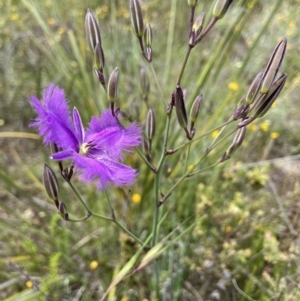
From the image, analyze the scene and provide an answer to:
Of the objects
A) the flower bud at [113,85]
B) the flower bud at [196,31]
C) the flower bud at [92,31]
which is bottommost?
the flower bud at [113,85]

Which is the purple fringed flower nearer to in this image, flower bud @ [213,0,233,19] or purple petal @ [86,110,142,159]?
purple petal @ [86,110,142,159]

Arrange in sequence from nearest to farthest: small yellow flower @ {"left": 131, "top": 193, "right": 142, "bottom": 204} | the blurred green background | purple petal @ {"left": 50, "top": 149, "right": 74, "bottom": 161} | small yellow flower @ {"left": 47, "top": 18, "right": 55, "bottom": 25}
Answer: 1. purple petal @ {"left": 50, "top": 149, "right": 74, "bottom": 161}
2. the blurred green background
3. small yellow flower @ {"left": 131, "top": 193, "right": 142, "bottom": 204}
4. small yellow flower @ {"left": 47, "top": 18, "right": 55, "bottom": 25}

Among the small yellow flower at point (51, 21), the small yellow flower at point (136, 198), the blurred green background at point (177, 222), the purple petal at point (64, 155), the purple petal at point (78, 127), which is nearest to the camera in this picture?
the purple petal at point (64, 155)

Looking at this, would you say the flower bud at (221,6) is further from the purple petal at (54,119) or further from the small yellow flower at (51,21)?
the small yellow flower at (51,21)

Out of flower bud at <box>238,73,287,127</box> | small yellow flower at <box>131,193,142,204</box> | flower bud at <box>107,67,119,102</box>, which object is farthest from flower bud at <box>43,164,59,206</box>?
small yellow flower at <box>131,193,142,204</box>

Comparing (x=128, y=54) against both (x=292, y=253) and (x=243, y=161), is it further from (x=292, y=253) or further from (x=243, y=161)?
(x=292, y=253)

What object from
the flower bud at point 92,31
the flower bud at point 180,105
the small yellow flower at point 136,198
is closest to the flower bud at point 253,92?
the flower bud at point 180,105

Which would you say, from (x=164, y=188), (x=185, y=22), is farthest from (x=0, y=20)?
(x=164, y=188)
